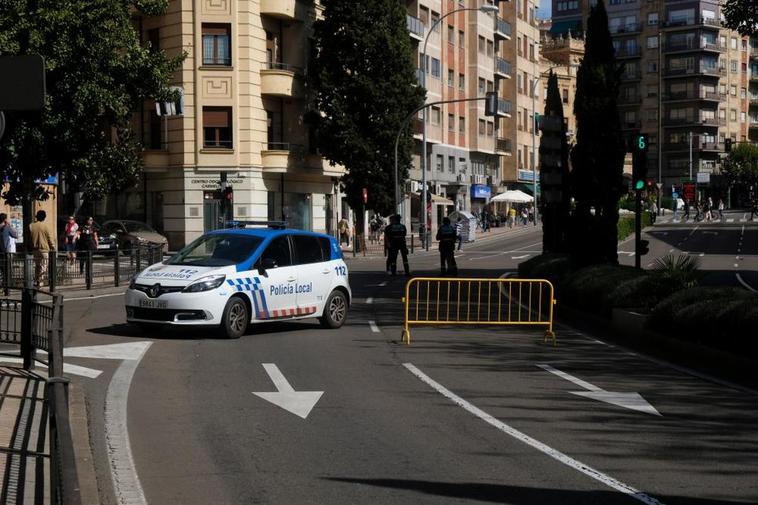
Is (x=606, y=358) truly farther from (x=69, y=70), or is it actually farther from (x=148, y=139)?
(x=148, y=139)

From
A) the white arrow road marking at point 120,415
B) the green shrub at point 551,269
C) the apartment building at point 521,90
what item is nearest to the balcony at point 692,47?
the apartment building at point 521,90

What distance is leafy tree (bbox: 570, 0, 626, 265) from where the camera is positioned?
30.7m

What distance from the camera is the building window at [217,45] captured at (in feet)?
166

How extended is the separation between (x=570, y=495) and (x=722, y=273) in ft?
102

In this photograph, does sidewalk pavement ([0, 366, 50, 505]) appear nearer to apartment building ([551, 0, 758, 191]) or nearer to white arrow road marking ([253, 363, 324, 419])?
white arrow road marking ([253, 363, 324, 419])

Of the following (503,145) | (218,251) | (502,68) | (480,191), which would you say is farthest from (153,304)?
(503,145)

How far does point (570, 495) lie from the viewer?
23.5 feet

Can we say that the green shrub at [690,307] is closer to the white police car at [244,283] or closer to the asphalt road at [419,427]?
the asphalt road at [419,427]

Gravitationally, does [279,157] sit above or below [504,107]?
below

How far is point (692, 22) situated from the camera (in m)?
123

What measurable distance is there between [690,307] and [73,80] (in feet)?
62.5

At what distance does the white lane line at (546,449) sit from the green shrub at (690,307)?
13.4 feet

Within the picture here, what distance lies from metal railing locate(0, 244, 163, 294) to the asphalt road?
873 cm

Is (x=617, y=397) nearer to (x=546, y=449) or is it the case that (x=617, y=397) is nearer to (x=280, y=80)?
(x=546, y=449)
